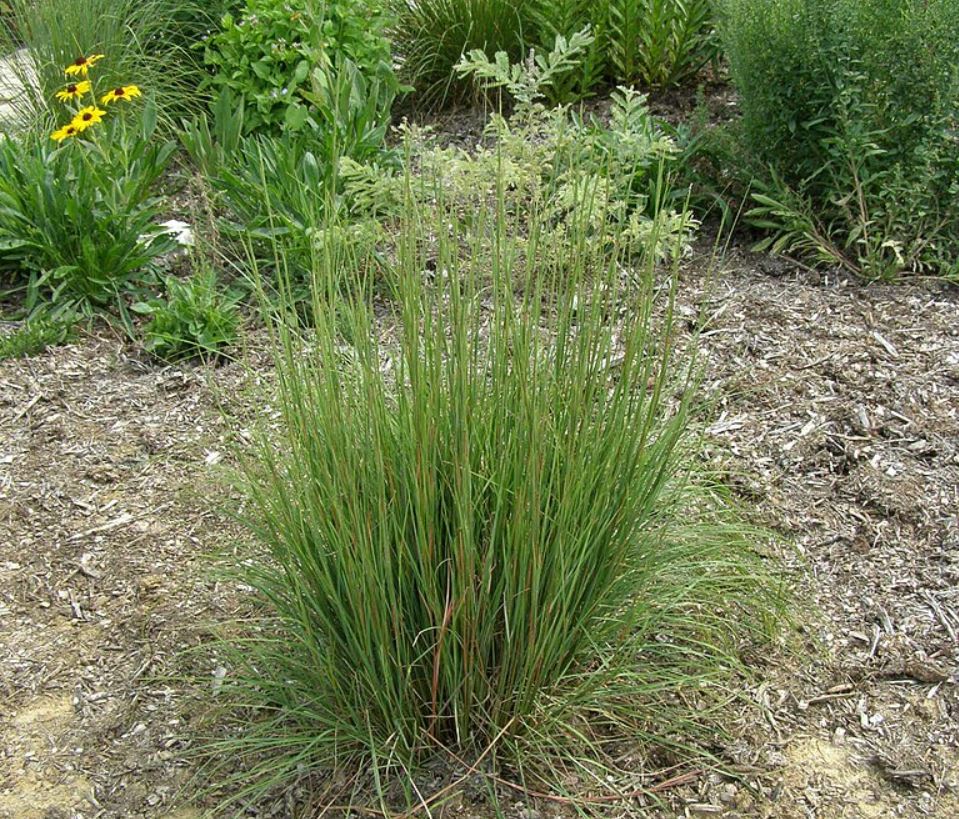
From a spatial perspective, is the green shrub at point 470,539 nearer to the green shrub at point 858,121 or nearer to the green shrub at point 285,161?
the green shrub at point 285,161

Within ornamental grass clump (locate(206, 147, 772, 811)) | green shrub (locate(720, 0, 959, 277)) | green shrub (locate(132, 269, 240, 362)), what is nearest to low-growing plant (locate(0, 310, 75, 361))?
green shrub (locate(132, 269, 240, 362))

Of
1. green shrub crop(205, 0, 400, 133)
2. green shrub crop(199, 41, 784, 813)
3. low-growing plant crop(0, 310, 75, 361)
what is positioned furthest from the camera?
green shrub crop(205, 0, 400, 133)

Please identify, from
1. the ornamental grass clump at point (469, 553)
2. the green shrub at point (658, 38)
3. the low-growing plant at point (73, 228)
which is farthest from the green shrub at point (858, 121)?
the low-growing plant at point (73, 228)

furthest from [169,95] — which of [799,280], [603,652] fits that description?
[603,652]

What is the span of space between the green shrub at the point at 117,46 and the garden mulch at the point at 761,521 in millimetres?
1863

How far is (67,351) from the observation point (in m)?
4.23

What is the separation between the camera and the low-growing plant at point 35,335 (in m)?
4.18

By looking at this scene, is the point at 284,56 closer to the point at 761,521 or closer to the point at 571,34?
the point at 571,34

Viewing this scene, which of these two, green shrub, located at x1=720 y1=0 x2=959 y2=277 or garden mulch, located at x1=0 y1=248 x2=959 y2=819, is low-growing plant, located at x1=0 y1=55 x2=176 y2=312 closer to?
garden mulch, located at x1=0 y1=248 x2=959 y2=819

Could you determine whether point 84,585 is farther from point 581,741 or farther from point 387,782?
point 581,741

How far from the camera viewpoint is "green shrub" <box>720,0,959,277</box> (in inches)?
161

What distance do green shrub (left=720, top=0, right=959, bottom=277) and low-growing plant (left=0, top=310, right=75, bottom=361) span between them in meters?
2.61

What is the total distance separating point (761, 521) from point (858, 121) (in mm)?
1689

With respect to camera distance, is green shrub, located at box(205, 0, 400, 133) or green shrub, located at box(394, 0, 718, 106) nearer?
green shrub, located at box(205, 0, 400, 133)
